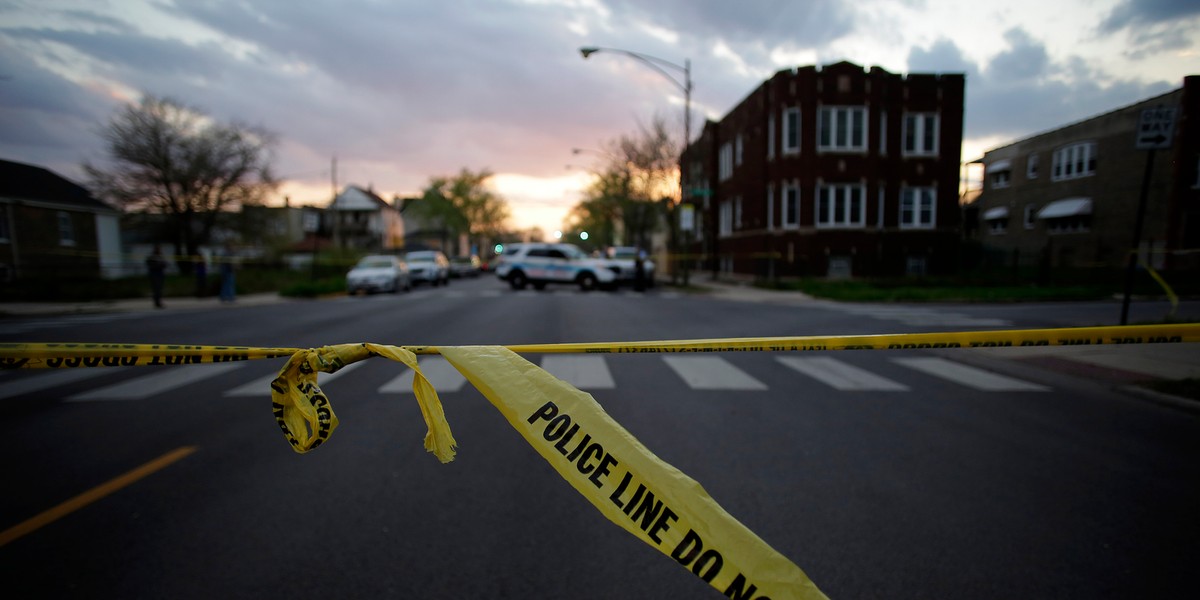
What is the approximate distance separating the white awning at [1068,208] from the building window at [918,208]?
18.1 ft

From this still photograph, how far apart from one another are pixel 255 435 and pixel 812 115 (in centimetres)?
2865

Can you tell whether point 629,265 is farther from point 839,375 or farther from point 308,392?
point 308,392

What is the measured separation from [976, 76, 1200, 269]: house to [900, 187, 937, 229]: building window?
123 inches

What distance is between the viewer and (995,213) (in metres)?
34.3

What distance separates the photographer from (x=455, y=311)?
13281mm

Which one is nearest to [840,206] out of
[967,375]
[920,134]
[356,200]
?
[920,134]

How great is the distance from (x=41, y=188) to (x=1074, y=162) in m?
52.0

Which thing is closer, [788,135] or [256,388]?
[256,388]

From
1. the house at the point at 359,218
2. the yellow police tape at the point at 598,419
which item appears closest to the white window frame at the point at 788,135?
the yellow police tape at the point at 598,419

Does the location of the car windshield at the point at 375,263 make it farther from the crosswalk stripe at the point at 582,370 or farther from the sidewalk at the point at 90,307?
the crosswalk stripe at the point at 582,370

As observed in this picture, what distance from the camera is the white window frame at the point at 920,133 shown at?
92.8 ft

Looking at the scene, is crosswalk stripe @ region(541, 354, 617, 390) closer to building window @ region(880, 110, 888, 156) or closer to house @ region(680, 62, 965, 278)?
house @ region(680, 62, 965, 278)

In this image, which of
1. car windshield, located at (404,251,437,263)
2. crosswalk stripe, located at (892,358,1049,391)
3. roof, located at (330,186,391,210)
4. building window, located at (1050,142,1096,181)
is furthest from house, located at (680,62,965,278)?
roof, located at (330,186,391,210)

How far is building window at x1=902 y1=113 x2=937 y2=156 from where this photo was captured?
28.3 m
